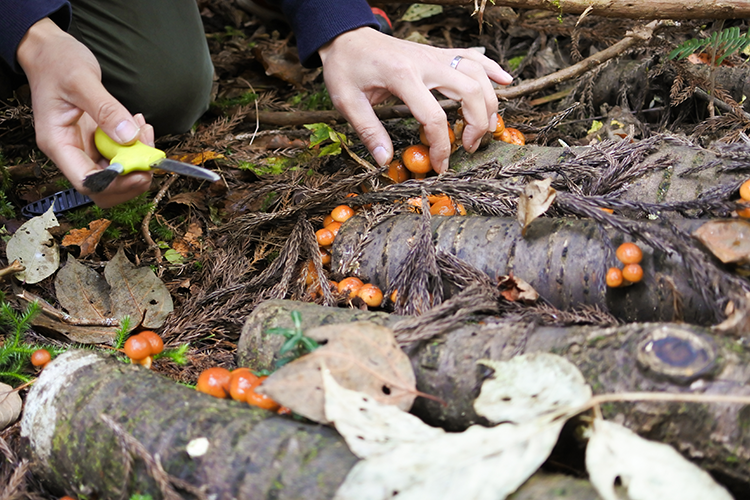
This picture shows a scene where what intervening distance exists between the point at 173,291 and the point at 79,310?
0.52 meters

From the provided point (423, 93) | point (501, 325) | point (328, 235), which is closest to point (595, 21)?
point (423, 93)

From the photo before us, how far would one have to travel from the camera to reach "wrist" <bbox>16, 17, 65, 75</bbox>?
272 centimetres

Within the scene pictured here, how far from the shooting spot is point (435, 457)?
60.6 inches

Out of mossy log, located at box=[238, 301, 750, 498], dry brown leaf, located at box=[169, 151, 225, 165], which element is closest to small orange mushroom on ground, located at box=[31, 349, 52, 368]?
mossy log, located at box=[238, 301, 750, 498]

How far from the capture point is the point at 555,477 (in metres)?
1.57

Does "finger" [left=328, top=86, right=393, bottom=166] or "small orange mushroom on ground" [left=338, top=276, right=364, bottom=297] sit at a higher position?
"finger" [left=328, top=86, right=393, bottom=166]

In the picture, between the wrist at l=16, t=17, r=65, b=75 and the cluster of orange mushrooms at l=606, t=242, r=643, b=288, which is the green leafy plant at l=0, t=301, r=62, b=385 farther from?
the cluster of orange mushrooms at l=606, t=242, r=643, b=288

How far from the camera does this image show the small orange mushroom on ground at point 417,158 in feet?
11.1

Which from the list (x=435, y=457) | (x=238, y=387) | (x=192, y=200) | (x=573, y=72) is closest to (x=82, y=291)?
(x=192, y=200)

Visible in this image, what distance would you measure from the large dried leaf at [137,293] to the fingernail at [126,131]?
35.7 inches

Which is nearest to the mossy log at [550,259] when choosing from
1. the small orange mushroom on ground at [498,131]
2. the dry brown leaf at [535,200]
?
the dry brown leaf at [535,200]

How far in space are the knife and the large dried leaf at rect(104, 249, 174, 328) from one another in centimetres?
78

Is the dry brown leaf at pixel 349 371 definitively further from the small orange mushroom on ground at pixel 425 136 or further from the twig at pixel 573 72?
the twig at pixel 573 72

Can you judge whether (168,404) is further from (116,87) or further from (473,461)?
(116,87)
